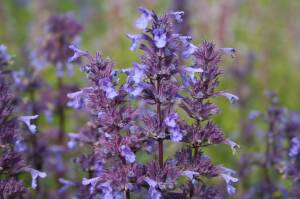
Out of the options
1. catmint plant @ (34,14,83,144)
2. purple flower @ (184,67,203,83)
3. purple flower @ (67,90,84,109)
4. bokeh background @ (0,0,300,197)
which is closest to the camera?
purple flower @ (184,67,203,83)

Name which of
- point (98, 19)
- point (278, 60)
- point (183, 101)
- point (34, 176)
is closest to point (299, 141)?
point (183, 101)

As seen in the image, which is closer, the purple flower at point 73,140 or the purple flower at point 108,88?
the purple flower at point 108,88

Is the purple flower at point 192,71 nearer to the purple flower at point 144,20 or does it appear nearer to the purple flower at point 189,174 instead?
the purple flower at point 144,20

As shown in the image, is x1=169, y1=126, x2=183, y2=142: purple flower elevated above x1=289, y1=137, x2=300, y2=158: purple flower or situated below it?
above

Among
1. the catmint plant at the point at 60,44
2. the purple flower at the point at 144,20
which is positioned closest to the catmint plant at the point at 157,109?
the purple flower at the point at 144,20

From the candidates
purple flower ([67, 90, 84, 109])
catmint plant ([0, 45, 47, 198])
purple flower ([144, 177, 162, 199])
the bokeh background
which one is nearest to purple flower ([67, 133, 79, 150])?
purple flower ([67, 90, 84, 109])

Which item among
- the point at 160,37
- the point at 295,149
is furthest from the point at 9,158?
the point at 295,149

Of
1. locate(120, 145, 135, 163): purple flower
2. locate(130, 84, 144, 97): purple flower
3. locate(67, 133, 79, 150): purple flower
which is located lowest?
locate(67, 133, 79, 150): purple flower

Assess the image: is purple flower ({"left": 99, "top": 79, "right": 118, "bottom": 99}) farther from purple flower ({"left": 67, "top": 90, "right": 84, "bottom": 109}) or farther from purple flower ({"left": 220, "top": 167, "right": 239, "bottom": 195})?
purple flower ({"left": 220, "top": 167, "right": 239, "bottom": 195})
